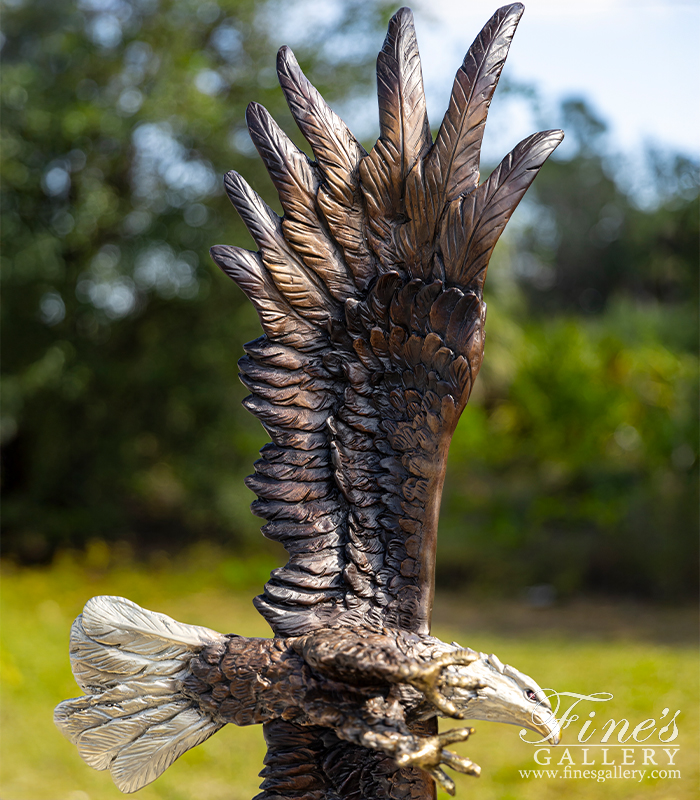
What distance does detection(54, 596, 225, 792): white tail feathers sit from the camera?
4.42 ft

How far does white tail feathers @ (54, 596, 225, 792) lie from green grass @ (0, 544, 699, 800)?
1.62 meters

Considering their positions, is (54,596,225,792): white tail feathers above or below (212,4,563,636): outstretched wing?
below

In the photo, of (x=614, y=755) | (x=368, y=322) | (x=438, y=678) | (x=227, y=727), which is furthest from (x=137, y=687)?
(x=227, y=727)

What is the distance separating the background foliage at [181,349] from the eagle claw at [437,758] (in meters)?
4.03

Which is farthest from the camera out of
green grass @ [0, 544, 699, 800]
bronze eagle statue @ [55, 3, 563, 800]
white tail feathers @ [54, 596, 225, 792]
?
green grass @ [0, 544, 699, 800]

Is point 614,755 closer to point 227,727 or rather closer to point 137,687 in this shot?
point 227,727

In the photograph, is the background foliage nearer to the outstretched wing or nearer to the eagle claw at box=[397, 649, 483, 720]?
the outstretched wing

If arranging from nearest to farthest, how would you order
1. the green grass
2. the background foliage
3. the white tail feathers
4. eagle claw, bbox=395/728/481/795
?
eagle claw, bbox=395/728/481/795, the white tail feathers, the green grass, the background foliage

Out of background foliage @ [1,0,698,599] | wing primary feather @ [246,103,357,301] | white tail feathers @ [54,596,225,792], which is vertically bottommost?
white tail feathers @ [54,596,225,792]

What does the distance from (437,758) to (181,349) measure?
4.24 m

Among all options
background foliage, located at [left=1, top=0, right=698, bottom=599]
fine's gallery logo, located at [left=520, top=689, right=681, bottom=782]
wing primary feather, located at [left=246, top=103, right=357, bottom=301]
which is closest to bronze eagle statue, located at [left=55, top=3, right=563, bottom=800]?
wing primary feather, located at [left=246, top=103, right=357, bottom=301]

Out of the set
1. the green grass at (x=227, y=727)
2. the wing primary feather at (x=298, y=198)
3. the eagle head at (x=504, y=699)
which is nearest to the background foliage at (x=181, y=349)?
the green grass at (x=227, y=727)

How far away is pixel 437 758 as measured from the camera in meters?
1.08

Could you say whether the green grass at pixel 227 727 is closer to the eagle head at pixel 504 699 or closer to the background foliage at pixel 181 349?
the background foliage at pixel 181 349
